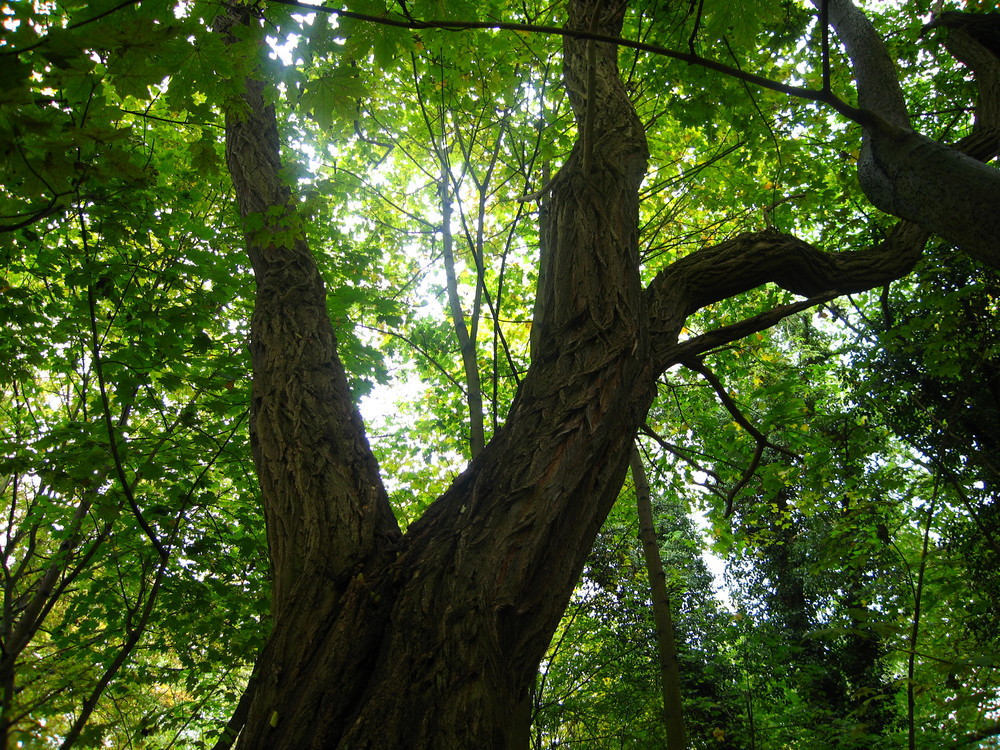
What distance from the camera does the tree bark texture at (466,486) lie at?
4.57 ft

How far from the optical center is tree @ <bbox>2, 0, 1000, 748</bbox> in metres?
1.37

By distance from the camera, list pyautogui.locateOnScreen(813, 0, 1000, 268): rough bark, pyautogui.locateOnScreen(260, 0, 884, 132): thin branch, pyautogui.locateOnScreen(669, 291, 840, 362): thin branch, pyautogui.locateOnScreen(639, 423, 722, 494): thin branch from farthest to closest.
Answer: pyautogui.locateOnScreen(639, 423, 722, 494): thin branch < pyautogui.locateOnScreen(669, 291, 840, 362): thin branch < pyautogui.locateOnScreen(813, 0, 1000, 268): rough bark < pyautogui.locateOnScreen(260, 0, 884, 132): thin branch

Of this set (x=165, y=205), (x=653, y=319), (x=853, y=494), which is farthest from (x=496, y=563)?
(x=853, y=494)

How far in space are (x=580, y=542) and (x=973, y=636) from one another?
4.98 meters

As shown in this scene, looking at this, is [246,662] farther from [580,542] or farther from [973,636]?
[973,636]

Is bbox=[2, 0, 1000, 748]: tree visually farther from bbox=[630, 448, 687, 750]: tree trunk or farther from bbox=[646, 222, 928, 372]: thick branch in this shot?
bbox=[630, 448, 687, 750]: tree trunk

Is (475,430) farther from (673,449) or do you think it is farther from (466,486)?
(673,449)

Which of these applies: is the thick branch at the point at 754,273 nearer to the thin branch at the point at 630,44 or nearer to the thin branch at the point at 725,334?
the thin branch at the point at 725,334

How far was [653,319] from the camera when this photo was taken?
7.58ft

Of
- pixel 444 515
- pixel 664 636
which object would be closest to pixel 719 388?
pixel 444 515

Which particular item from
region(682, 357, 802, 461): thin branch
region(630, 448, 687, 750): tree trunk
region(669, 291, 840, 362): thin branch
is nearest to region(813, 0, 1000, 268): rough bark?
region(669, 291, 840, 362): thin branch

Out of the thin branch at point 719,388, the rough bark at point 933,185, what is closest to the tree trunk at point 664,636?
the thin branch at point 719,388

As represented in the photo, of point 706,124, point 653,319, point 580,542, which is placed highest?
point 706,124

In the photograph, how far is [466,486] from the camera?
183 cm
